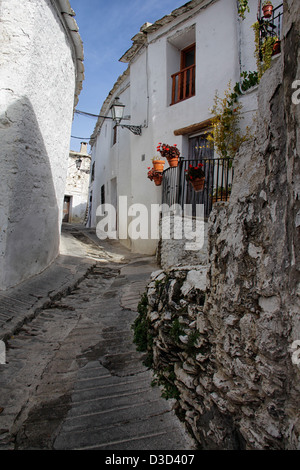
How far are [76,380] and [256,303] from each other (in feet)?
5.71

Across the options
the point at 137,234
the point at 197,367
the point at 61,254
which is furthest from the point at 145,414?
the point at 137,234

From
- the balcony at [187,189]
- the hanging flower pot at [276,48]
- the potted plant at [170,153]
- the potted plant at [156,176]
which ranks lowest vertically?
the balcony at [187,189]

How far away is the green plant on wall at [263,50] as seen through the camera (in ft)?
20.4

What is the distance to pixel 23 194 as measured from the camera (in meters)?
4.31

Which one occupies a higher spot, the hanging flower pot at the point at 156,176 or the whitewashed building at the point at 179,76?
the whitewashed building at the point at 179,76

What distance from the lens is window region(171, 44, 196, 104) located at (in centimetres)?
822

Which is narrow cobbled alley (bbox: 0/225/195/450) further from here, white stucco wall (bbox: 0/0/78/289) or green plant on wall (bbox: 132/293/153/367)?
white stucco wall (bbox: 0/0/78/289)

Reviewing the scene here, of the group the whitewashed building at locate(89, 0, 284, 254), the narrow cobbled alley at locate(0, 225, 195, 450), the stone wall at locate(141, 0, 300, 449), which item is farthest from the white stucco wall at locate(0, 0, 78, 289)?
the whitewashed building at locate(89, 0, 284, 254)

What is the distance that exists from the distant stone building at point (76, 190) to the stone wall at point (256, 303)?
68.2ft

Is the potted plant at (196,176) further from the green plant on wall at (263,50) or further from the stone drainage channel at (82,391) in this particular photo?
the stone drainage channel at (82,391)

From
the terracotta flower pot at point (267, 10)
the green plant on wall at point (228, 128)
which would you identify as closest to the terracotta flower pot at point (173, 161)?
the green plant on wall at point (228, 128)

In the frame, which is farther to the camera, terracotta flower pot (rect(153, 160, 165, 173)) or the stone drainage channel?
terracotta flower pot (rect(153, 160, 165, 173))

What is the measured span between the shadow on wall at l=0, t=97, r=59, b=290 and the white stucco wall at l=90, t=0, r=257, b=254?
12.7 feet

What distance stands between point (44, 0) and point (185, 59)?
5.27 m
